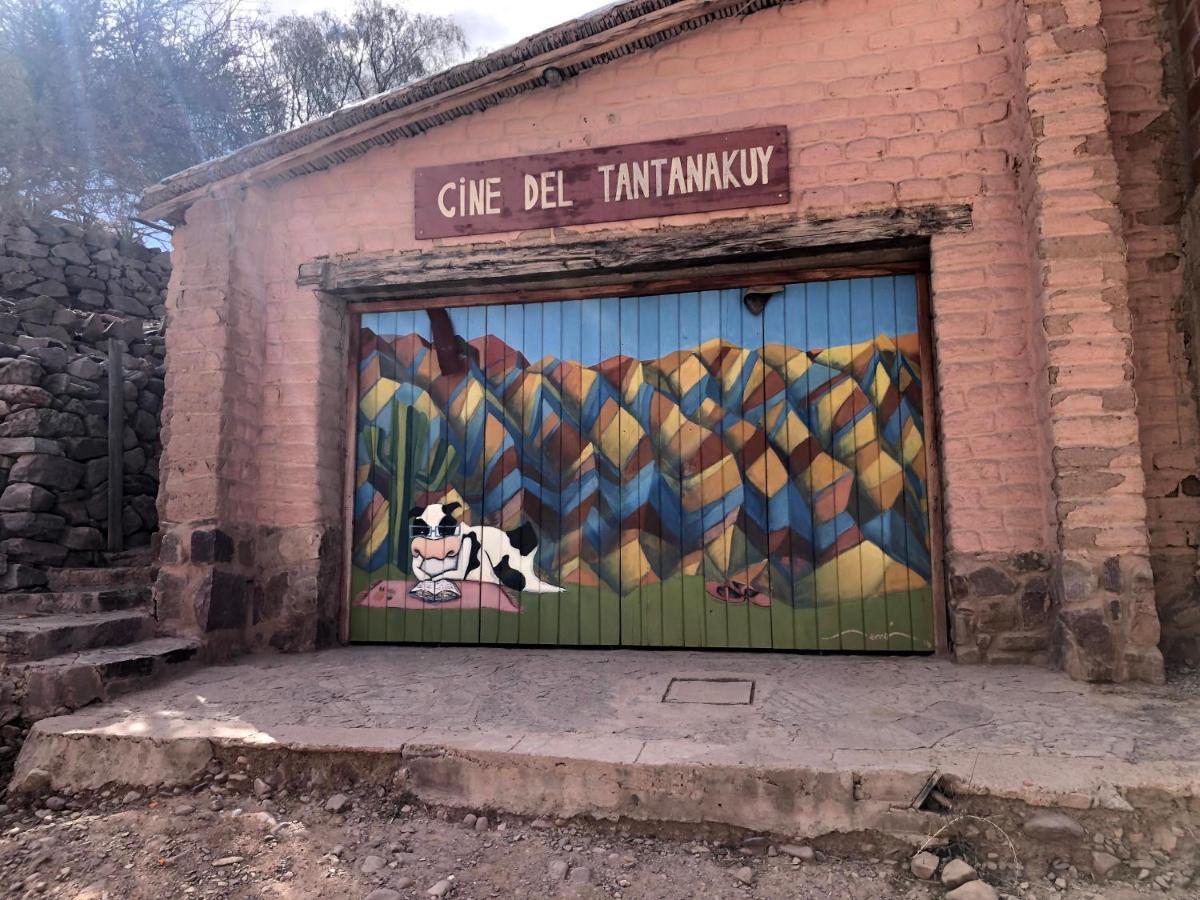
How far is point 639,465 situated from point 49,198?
10116 millimetres

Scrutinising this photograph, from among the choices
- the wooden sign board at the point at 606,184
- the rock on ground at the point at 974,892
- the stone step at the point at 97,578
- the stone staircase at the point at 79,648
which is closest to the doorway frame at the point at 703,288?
the wooden sign board at the point at 606,184

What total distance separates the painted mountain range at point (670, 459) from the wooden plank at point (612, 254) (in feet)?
1.27

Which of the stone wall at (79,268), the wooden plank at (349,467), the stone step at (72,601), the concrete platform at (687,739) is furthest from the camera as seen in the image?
the stone wall at (79,268)

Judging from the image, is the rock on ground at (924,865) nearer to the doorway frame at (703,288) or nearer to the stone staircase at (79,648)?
the doorway frame at (703,288)

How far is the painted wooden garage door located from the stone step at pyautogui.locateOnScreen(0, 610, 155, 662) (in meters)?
1.15

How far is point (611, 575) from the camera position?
14.1 feet

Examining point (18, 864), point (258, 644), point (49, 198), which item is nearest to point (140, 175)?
point (49, 198)

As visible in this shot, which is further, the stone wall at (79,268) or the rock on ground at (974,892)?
the stone wall at (79,268)

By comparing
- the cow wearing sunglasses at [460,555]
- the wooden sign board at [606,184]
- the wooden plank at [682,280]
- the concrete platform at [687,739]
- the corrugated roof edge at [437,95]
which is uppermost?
the corrugated roof edge at [437,95]

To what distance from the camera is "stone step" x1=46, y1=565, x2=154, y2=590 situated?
5238 mm

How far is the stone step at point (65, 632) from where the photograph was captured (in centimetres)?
347

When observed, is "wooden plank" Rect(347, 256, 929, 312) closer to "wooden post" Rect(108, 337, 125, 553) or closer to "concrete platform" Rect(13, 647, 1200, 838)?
"concrete platform" Rect(13, 647, 1200, 838)

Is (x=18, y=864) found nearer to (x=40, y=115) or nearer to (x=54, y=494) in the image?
(x=54, y=494)

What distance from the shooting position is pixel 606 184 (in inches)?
166
